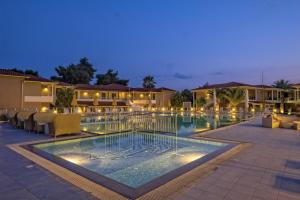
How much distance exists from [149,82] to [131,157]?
4315cm

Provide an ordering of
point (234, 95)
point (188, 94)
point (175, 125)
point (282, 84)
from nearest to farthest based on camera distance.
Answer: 1. point (175, 125)
2. point (234, 95)
3. point (282, 84)
4. point (188, 94)

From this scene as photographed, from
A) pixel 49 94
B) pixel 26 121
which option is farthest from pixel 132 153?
pixel 49 94

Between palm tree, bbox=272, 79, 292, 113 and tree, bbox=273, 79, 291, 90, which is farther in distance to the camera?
tree, bbox=273, 79, 291, 90

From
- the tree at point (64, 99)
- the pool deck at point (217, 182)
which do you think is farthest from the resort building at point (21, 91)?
the pool deck at point (217, 182)

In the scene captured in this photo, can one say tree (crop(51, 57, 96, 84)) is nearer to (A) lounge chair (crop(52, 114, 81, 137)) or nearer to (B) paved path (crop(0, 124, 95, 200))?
(A) lounge chair (crop(52, 114, 81, 137))

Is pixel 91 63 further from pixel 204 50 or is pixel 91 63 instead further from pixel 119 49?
pixel 204 50

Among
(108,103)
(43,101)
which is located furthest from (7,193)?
(108,103)

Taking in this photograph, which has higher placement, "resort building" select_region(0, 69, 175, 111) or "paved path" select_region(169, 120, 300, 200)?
"resort building" select_region(0, 69, 175, 111)

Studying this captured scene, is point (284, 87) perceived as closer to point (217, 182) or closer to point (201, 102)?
point (201, 102)

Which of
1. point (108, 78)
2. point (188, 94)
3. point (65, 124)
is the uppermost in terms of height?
point (108, 78)

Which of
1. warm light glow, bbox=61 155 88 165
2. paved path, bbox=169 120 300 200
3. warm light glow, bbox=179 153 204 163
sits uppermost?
paved path, bbox=169 120 300 200

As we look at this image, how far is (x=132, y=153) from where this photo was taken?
7.83m

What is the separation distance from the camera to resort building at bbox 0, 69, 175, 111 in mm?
21755

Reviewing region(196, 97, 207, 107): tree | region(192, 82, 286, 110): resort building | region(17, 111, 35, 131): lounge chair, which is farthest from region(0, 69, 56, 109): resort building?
region(192, 82, 286, 110): resort building
